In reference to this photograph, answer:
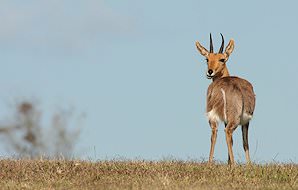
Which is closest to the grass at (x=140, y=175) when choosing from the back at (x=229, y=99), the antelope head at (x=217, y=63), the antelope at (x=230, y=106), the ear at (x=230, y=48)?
the antelope at (x=230, y=106)

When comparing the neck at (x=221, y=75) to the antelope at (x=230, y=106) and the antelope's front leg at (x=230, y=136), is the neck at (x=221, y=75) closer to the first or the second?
the antelope at (x=230, y=106)

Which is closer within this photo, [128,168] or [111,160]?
[128,168]

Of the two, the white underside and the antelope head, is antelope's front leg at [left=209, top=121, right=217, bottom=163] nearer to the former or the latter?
the white underside

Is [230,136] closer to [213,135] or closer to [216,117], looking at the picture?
[213,135]

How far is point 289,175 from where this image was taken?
1232 cm

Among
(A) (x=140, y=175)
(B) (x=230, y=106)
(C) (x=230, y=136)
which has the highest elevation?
(B) (x=230, y=106)

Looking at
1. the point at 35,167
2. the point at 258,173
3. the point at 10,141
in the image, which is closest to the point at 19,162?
the point at 35,167

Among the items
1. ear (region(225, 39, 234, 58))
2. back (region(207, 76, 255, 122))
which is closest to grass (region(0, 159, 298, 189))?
back (region(207, 76, 255, 122))

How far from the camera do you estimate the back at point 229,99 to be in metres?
15.0

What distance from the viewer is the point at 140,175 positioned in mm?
12445

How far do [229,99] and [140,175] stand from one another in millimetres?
3371

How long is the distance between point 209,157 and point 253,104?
1662 millimetres

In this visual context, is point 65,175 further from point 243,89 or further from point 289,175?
point 243,89

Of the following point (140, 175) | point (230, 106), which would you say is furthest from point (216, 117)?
point (140, 175)
